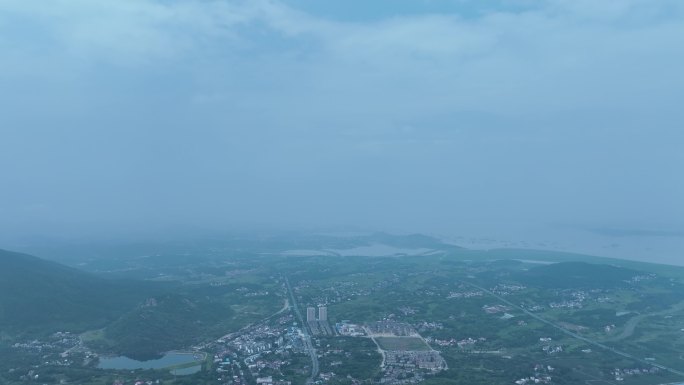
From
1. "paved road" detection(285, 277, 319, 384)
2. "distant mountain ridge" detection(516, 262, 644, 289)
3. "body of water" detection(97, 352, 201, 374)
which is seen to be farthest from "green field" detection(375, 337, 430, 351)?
"distant mountain ridge" detection(516, 262, 644, 289)

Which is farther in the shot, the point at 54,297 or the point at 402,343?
Result: the point at 54,297

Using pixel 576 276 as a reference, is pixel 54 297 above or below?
below

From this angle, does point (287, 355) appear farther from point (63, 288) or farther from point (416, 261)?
point (416, 261)

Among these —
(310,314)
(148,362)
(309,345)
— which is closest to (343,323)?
(310,314)

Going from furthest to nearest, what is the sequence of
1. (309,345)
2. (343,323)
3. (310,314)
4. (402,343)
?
1. (310,314)
2. (343,323)
3. (402,343)
4. (309,345)

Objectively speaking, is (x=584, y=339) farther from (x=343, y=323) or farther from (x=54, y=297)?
(x=54, y=297)

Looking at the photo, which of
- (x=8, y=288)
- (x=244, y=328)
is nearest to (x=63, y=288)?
(x=8, y=288)

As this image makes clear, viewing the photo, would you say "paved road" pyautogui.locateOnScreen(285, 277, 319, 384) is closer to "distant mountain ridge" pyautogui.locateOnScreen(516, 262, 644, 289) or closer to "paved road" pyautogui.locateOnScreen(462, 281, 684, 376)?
"paved road" pyautogui.locateOnScreen(462, 281, 684, 376)
